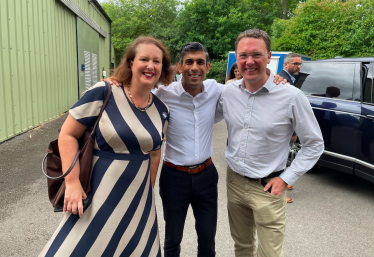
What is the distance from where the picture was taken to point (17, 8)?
24.0 ft

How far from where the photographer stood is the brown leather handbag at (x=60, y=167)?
5.97 feet

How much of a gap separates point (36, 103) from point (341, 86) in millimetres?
7851

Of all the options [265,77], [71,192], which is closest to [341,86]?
[265,77]

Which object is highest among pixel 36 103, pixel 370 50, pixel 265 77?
pixel 370 50

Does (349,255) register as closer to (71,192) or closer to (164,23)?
(71,192)

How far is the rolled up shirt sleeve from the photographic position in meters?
2.13

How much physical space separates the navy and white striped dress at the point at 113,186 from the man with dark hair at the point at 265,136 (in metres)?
0.71

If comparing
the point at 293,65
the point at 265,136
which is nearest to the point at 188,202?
the point at 265,136

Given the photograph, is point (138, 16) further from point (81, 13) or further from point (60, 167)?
point (60, 167)

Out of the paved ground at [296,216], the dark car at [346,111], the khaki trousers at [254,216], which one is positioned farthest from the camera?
the dark car at [346,111]

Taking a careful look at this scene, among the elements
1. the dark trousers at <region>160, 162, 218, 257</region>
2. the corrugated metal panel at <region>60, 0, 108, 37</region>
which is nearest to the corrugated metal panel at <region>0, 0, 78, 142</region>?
the corrugated metal panel at <region>60, 0, 108, 37</region>

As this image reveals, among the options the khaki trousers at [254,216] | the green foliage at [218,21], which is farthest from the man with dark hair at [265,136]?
the green foliage at [218,21]

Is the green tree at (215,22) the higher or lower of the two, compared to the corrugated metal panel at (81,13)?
higher

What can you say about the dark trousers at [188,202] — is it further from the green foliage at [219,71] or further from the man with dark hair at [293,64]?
the green foliage at [219,71]
